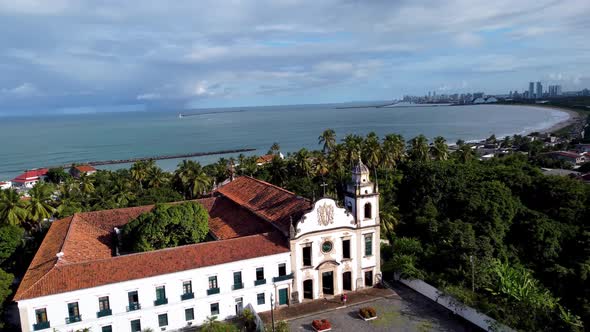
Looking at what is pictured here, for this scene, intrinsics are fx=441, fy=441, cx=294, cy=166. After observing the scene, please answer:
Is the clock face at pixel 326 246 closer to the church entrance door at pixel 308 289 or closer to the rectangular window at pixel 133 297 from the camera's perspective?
the church entrance door at pixel 308 289

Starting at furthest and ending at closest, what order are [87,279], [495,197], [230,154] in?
[230,154] → [495,197] → [87,279]

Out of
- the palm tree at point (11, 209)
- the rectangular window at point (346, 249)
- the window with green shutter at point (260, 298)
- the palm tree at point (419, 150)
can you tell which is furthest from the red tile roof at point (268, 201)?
the palm tree at point (419, 150)

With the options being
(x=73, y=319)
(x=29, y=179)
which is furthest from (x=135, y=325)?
(x=29, y=179)

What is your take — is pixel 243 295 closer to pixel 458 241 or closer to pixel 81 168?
pixel 458 241

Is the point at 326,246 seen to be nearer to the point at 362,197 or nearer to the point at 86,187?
the point at 362,197

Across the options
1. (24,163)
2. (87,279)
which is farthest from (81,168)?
(87,279)

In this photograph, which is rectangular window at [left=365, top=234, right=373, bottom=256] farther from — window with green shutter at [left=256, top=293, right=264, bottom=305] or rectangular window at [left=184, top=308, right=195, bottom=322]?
rectangular window at [left=184, top=308, right=195, bottom=322]
